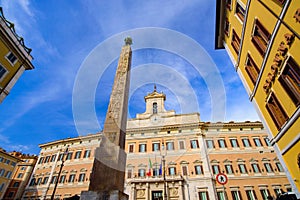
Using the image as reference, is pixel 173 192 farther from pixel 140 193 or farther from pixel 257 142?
pixel 257 142

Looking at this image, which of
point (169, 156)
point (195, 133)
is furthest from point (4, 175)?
point (195, 133)

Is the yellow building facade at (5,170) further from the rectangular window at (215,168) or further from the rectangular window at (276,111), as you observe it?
the rectangular window at (276,111)

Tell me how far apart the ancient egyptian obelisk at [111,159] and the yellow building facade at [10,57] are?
908 cm

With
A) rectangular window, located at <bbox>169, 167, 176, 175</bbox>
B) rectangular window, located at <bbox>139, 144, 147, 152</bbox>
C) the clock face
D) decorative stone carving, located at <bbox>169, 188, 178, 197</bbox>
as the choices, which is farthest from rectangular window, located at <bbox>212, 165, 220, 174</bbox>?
the clock face

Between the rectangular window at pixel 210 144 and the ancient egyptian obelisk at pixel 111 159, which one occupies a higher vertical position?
the rectangular window at pixel 210 144

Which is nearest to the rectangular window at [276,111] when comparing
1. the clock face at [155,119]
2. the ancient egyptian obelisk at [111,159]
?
the ancient egyptian obelisk at [111,159]

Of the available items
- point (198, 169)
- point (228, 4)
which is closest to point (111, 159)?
point (228, 4)

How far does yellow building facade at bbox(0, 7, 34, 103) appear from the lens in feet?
37.3

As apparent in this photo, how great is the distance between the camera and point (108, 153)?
19.6 feet

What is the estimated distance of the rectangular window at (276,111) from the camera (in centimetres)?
706

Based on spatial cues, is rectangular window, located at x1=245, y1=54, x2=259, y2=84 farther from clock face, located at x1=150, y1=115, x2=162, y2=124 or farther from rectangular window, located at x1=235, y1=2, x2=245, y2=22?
clock face, located at x1=150, y1=115, x2=162, y2=124

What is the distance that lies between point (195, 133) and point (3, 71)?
22.8 meters

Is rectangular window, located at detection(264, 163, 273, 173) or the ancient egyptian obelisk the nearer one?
the ancient egyptian obelisk

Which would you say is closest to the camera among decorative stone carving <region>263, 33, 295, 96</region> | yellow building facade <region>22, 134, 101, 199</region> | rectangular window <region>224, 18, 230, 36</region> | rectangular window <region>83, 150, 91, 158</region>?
decorative stone carving <region>263, 33, 295, 96</region>
